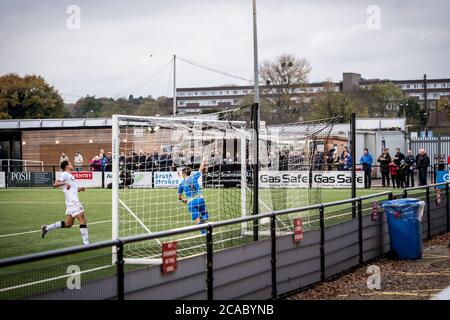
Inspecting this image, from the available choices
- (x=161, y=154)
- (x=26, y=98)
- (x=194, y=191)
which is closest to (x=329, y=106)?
(x=26, y=98)

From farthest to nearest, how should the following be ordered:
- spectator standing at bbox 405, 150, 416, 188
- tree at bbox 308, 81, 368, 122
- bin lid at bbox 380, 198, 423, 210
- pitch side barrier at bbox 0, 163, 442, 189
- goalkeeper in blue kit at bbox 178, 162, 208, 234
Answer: tree at bbox 308, 81, 368, 122, spectator standing at bbox 405, 150, 416, 188, pitch side barrier at bbox 0, 163, 442, 189, goalkeeper in blue kit at bbox 178, 162, 208, 234, bin lid at bbox 380, 198, 423, 210

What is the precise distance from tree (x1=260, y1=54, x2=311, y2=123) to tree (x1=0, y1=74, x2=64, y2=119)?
29.6m

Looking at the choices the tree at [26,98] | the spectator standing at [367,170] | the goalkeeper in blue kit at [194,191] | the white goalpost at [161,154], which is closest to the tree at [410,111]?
the tree at [26,98]

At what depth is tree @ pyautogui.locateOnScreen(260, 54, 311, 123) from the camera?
245 feet

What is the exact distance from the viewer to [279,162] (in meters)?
19.2

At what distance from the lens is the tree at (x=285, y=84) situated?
74.7 metres

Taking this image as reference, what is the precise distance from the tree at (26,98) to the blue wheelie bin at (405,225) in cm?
7445

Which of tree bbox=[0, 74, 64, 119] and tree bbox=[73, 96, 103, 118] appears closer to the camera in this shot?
tree bbox=[0, 74, 64, 119]

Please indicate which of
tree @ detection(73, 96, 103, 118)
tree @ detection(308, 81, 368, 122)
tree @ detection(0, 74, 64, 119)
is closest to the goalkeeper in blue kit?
Result: tree @ detection(308, 81, 368, 122)

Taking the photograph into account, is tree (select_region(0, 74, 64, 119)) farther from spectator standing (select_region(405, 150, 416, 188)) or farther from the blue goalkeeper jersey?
the blue goalkeeper jersey

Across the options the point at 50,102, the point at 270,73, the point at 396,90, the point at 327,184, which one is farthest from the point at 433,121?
the point at 327,184

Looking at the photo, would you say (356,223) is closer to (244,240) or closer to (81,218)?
(244,240)

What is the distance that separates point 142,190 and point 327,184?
54.9 ft

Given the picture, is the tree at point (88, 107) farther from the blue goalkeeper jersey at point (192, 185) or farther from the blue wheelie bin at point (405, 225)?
the blue wheelie bin at point (405, 225)
